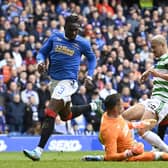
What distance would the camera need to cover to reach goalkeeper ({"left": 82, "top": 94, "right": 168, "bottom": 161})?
39.2ft

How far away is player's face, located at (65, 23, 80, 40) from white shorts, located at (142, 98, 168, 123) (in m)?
1.74

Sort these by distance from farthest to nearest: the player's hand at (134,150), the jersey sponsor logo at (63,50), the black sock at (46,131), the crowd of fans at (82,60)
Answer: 1. the crowd of fans at (82,60)
2. the jersey sponsor logo at (63,50)
3. the black sock at (46,131)
4. the player's hand at (134,150)

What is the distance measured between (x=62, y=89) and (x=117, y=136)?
1472 mm

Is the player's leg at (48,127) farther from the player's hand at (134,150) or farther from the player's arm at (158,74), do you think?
the player's arm at (158,74)

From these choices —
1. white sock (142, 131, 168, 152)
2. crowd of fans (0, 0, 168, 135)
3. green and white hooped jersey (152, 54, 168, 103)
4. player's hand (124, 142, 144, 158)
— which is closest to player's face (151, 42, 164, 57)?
green and white hooped jersey (152, 54, 168, 103)

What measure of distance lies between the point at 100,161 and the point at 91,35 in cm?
1402

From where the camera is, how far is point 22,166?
11.2 meters

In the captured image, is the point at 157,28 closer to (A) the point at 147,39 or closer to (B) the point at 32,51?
(A) the point at 147,39

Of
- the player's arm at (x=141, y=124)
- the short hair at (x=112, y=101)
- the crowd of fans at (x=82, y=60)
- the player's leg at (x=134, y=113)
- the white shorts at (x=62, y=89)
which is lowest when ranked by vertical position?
the crowd of fans at (x=82, y=60)

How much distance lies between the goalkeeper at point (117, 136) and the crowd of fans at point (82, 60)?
8.83 m

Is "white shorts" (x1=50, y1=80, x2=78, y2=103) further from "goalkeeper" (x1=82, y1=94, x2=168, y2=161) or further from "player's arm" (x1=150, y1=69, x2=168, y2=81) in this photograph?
"player's arm" (x1=150, y1=69, x2=168, y2=81)

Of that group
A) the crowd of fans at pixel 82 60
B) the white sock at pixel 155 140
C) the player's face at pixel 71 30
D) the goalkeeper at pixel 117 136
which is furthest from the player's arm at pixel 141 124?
the crowd of fans at pixel 82 60

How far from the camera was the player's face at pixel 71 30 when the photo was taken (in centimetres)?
1291

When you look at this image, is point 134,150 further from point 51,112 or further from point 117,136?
point 51,112
